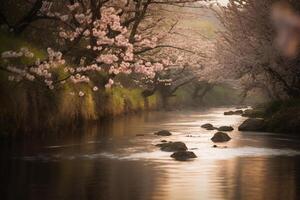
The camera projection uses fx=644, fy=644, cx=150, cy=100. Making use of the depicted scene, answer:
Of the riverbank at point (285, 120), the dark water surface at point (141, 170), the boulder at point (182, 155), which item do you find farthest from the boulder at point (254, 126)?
the boulder at point (182, 155)

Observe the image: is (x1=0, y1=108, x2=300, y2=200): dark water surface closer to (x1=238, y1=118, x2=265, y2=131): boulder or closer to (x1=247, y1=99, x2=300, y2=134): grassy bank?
(x1=247, y1=99, x2=300, y2=134): grassy bank

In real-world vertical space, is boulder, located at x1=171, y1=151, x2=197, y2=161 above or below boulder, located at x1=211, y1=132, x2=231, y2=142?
below

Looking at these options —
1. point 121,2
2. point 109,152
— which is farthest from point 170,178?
point 121,2

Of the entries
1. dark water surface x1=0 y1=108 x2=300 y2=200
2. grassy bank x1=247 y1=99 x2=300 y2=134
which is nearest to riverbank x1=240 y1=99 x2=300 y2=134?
grassy bank x1=247 y1=99 x2=300 y2=134

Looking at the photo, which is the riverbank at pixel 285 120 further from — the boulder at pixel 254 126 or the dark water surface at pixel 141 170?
the dark water surface at pixel 141 170

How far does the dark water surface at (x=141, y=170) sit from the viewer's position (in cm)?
1471

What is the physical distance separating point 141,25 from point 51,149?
28791mm

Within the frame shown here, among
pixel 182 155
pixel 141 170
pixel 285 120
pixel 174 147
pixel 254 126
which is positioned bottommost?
pixel 141 170

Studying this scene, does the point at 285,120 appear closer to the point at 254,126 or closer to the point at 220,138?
the point at 254,126

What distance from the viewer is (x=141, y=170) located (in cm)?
1878

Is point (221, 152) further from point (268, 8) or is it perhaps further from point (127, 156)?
point (268, 8)

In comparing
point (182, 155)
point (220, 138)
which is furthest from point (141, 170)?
point (220, 138)

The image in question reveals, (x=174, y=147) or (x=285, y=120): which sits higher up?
(x=285, y=120)

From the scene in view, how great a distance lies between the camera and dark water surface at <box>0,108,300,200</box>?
1471cm
